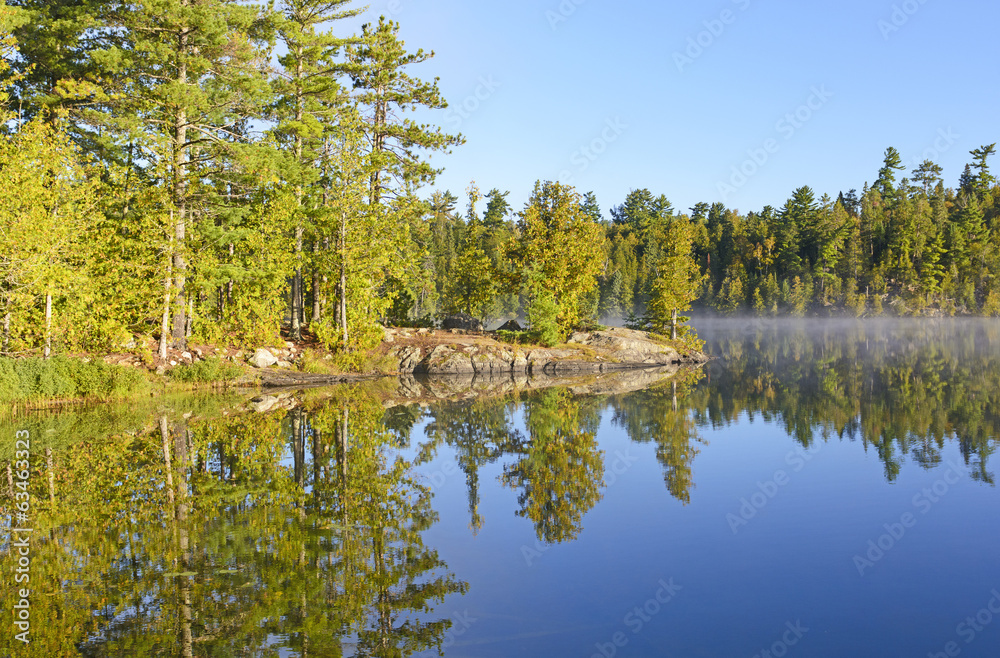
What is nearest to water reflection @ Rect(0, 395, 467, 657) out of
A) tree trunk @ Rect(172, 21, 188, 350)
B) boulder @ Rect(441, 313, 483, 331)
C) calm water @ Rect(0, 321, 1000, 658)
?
calm water @ Rect(0, 321, 1000, 658)

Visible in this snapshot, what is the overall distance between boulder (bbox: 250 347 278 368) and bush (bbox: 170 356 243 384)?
2.02 meters

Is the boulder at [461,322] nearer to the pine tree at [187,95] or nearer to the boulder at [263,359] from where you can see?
the boulder at [263,359]

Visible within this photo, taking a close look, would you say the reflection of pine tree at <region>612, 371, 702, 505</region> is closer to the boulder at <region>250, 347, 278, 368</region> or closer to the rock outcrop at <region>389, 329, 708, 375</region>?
the rock outcrop at <region>389, 329, 708, 375</region>

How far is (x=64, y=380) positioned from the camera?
2256cm

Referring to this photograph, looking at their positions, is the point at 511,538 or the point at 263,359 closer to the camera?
the point at 511,538

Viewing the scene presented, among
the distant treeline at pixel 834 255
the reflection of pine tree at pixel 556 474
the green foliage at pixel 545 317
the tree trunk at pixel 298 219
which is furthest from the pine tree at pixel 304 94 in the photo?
the distant treeline at pixel 834 255

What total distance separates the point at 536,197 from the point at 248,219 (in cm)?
1754

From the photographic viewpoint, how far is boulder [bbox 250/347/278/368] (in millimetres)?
30797

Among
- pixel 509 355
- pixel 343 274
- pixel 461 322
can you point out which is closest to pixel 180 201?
pixel 343 274

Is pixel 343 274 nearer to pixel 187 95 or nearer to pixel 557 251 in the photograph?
Answer: pixel 187 95

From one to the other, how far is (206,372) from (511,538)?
20.8 m

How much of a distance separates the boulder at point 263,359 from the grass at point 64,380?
19.7ft

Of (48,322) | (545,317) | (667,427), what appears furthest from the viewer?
(545,317)

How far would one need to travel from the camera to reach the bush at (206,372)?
26844 mm
